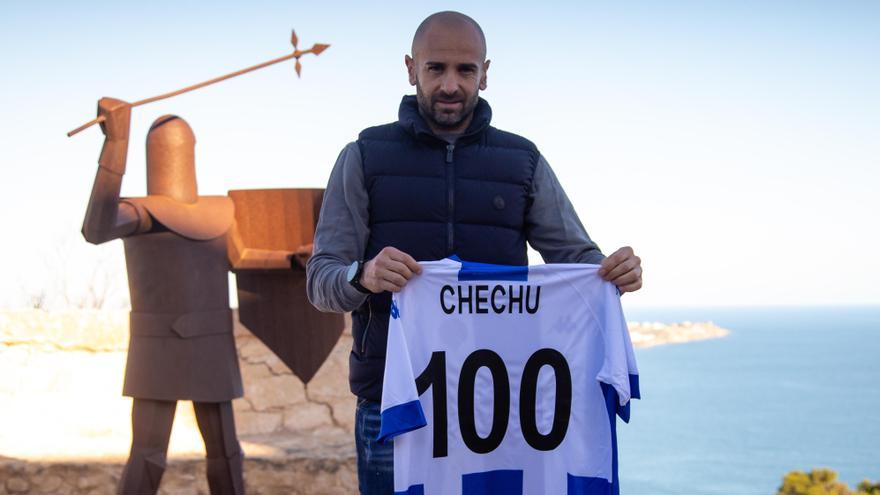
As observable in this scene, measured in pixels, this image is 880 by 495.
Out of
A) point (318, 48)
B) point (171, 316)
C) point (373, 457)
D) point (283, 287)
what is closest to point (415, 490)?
point (373, 457)

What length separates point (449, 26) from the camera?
6.73 feet

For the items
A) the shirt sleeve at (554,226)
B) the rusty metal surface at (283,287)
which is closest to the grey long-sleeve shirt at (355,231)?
the shirt sleeve at (554,226)

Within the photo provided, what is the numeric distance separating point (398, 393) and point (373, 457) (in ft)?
0.60

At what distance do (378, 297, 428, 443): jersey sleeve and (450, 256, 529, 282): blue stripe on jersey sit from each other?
189 mm

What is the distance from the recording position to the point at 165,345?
12.8ft

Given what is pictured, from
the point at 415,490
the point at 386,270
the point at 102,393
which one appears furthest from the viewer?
the point at 102,393

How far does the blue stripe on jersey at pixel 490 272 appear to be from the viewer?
82.5 inches

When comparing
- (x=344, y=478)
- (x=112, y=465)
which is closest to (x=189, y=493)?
(x=112, y=465)

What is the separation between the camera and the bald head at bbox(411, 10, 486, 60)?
206 cm

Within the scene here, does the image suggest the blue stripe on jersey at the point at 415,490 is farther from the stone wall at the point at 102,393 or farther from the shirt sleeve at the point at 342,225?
the stone wall at the point at 102,393

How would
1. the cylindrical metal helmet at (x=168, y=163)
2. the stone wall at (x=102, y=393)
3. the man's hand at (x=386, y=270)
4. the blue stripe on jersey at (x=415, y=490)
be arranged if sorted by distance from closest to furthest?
the man's hand at (x=386, y=270) < the blue stripe on jersey at (x=415, y=490) < the cylindrical metal helmet at (x=168, y=163) < the stone wall at (x=102, y=393)

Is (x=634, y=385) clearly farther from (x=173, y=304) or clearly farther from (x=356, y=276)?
(x=173, y=304)

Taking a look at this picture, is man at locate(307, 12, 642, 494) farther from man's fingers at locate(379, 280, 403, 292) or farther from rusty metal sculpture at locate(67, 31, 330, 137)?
rusty metal sculpture at locate(67, 31, 330, 137)

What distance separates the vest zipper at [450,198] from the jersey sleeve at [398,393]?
22 cm
